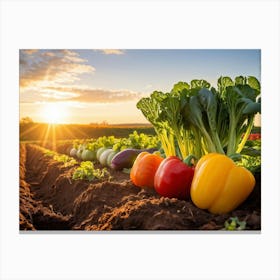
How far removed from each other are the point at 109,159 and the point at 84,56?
1.04 meters

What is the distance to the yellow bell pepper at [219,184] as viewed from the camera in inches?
140

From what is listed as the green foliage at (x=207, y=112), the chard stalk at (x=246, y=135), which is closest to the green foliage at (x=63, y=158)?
the green foliage at (x=207, y=112)

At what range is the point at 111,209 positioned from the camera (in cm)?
389

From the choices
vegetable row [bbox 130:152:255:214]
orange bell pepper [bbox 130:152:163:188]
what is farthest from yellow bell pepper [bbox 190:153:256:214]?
orange bell pepper [bbox 130:152:163:188]

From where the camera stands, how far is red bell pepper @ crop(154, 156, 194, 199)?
3.65m

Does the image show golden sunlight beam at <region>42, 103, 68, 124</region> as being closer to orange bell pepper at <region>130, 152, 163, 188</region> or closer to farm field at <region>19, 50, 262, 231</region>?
farm field at <region>19, 50, 262, 231</region>

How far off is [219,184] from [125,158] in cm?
105

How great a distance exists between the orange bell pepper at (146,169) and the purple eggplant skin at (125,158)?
242 millimetres

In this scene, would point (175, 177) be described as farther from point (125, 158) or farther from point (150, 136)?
point (125, 158)

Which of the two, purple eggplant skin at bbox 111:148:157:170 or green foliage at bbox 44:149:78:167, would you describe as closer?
purple eggplant skin at bbox 111:148:157:170

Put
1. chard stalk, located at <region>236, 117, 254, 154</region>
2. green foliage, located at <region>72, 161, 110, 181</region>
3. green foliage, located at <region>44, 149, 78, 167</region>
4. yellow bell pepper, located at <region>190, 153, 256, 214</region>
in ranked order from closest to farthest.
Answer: yellow bell pepper, located at <region>190, 153, 256, 214</region> < chard stalk, located at <region>236, 117, 254, 154</region> < green foliage, located at <region>72, 161, 110, 181</region> < green foliage, located at <region>44, 149, 78, 167</region>

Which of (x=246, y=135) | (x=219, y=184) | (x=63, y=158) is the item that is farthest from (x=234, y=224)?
(x=63, y=158)

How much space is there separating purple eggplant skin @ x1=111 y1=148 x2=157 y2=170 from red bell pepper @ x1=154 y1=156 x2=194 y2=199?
533 mm

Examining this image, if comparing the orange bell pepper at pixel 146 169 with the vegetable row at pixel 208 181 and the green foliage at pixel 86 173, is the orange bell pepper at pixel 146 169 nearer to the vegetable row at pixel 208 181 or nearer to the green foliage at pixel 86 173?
the vegetable row at pixel 208 181
